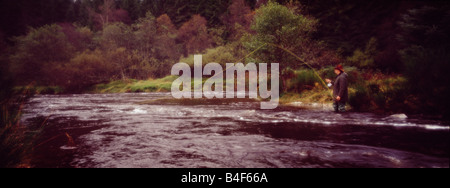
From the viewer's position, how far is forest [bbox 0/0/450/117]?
27.0ft

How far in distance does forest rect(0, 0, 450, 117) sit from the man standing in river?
1.01 meters

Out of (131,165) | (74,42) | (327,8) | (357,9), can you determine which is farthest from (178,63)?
(131,165)

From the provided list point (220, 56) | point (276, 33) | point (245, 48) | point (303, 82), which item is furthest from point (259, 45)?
point (220, 56)

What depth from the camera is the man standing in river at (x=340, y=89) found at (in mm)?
8719

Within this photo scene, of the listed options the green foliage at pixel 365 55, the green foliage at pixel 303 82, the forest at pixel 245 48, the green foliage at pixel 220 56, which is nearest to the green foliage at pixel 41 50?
the forest at pixel 245 48

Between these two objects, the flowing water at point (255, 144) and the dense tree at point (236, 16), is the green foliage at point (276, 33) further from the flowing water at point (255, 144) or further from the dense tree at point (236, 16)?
the dense tree at point (236, 16)

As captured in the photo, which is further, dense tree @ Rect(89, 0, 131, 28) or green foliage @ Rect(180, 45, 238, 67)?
dense tree @ Rect(89, 0, 131, 28)

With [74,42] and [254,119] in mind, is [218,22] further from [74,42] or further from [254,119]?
[254,119]

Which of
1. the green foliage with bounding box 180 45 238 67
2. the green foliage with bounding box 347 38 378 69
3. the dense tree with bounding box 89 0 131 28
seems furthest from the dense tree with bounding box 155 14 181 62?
the green foliage with bounding box 347 38 378 69

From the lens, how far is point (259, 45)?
617 inches

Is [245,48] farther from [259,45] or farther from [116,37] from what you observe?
[116,37]

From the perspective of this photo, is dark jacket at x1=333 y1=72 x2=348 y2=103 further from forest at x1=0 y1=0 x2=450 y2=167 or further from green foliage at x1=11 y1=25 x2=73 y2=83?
green foliage at x1=11 y1=25 x2=73 y2=83

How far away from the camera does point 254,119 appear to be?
29.7ft

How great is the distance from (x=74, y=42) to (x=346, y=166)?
Answer: 45.0 metres
